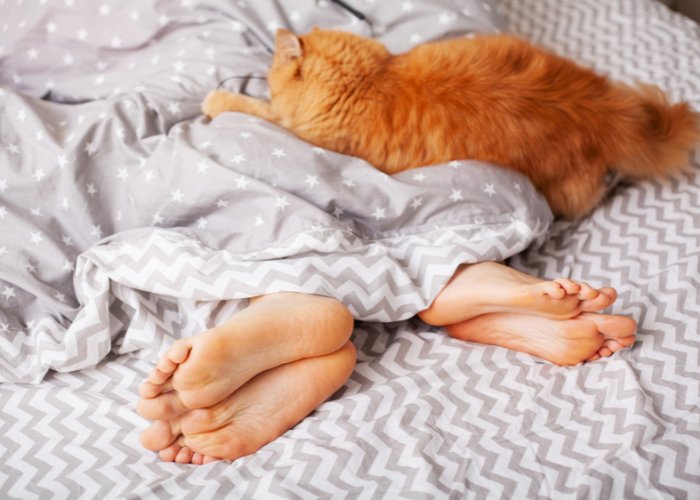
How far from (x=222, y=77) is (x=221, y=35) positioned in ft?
0.48

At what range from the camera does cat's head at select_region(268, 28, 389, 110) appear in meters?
1.36

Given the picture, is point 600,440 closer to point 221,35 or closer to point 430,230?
point 430,230

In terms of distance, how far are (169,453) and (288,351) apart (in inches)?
9.0

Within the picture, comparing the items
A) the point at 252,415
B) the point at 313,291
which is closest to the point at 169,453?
the point at 252,415

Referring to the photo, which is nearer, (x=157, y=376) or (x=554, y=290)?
(x=157, y=376)

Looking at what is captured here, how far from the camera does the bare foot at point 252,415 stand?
99 centimetres

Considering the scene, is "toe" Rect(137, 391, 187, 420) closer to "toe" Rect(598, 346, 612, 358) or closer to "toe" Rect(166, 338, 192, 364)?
"toe" Rect(166, 338, 192, 364)

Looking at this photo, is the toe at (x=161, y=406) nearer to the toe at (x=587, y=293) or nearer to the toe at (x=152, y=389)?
the toe at (x=152, y=389)

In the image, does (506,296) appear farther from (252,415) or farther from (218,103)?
(218,103)

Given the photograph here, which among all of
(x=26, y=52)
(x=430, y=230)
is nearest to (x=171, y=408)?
(x=430, y=230)

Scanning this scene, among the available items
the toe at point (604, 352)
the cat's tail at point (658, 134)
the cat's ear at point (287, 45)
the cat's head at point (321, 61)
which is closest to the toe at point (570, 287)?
the toe at point (604, 352)

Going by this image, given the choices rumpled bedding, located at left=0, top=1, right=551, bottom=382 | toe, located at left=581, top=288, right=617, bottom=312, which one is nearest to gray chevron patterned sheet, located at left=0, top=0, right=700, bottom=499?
rumpled bedding, located at left=0, top=1, right=551, bottom=382

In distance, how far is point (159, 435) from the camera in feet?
3.27

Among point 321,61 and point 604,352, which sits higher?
point 321,61
